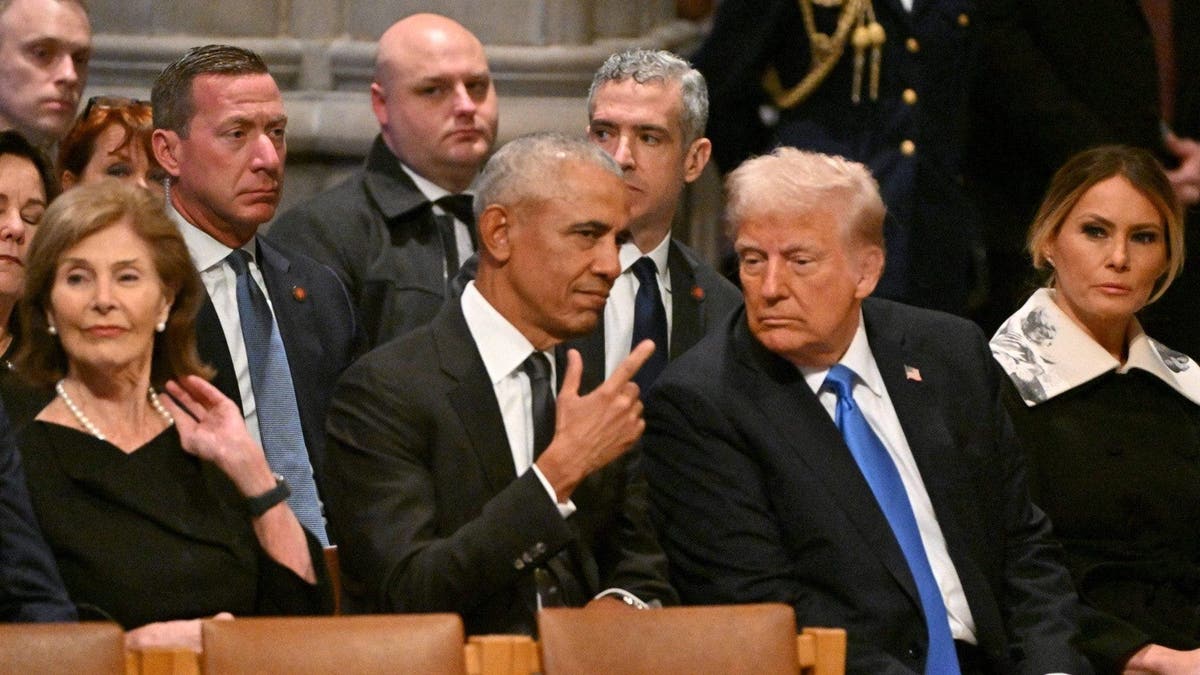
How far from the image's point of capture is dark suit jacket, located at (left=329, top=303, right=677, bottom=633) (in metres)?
3.47

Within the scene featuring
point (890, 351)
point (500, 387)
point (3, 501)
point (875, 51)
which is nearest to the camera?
point (3, 501)

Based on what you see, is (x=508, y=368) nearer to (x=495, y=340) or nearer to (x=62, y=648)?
(x=495, y=340)

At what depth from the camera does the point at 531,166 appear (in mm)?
3803

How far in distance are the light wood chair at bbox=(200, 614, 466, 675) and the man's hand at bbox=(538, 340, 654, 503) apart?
399mm

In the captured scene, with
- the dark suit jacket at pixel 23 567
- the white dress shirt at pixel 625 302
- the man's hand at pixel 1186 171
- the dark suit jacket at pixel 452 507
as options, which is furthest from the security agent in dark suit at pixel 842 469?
the man's hand at pixel 1186 171

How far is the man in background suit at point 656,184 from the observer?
4512mm

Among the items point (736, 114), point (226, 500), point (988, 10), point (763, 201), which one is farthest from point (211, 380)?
point (988, 10)

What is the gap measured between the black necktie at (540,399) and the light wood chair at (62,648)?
2.87ft

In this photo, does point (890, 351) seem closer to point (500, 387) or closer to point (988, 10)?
point (500, 387)

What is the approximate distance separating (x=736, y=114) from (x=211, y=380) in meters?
1.78

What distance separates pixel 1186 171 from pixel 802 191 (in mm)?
1829

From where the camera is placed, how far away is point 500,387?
12.2 ft

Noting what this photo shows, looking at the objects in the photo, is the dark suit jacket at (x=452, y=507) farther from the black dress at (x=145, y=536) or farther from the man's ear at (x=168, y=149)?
the man's ear at (x=168, y=149)

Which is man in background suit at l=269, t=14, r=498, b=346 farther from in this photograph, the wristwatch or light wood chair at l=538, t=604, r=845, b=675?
light wood chair at l=538, t=604, r=845, b=675
